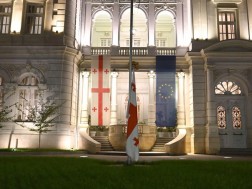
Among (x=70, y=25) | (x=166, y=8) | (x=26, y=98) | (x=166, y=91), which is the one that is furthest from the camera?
(x=166, y=8)

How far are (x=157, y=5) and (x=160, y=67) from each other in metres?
7.13

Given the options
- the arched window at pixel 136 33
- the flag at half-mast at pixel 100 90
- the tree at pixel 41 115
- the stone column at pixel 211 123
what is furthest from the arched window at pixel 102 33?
the stone column at pixel 211 123

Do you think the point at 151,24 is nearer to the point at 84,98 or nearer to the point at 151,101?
the point at 151,101

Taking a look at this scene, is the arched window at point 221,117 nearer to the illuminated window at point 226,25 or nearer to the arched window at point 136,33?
the illuminated window at point 226,25

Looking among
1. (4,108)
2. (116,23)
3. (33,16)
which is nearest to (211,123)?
(116,23)

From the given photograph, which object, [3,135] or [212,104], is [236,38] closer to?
[212,104]

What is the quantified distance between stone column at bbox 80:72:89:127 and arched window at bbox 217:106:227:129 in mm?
11707

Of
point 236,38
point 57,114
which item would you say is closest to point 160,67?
point 236,38

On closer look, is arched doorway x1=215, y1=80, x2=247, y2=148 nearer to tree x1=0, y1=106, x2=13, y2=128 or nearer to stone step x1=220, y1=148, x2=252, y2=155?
stone step x1=220, y1=148, x2=252, y2=155

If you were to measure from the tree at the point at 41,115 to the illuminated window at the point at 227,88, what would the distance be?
544 inches

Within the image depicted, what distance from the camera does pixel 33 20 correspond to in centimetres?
2700

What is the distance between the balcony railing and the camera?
94.8 ft

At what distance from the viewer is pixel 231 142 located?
25828 millimetres

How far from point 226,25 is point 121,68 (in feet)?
34.5
